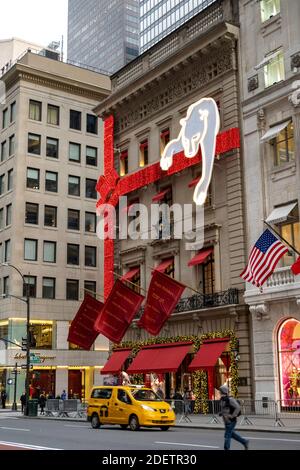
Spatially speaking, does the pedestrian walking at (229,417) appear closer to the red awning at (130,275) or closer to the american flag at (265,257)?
the american flag at (265,257)

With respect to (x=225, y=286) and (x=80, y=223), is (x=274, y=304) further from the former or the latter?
(x=80, y=223)

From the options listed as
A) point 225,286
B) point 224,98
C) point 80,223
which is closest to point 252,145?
point 224,98

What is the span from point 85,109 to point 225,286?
39595 mm

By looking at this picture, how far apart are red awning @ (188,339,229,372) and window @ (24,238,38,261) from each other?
101ft

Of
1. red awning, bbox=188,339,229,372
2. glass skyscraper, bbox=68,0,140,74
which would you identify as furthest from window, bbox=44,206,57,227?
glass skyscraper, bbox=68,0,140,74

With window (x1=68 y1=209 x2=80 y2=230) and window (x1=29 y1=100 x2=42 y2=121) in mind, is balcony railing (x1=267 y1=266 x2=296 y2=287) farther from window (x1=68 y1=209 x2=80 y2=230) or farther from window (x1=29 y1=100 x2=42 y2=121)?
window (x1=29 y1=100 x2=42 y2=121)

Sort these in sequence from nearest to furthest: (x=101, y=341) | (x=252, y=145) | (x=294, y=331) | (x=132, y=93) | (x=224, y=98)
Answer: (x=294, y=331) → (x=252, y=145) → (x=224, y=98) → (x=132, y=93) → (x=101, y=341)

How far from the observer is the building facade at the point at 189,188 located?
35.5 metres

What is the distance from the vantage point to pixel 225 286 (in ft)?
118

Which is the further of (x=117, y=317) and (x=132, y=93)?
(x=132, y=93)

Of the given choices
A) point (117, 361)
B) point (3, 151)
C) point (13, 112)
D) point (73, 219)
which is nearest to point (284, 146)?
point (117, 361)

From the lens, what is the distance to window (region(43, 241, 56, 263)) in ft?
211

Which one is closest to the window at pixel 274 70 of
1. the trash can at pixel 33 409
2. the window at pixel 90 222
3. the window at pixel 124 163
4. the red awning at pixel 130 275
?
the window at pixel 124 163

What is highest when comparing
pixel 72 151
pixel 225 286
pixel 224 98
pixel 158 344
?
pixel 72 151
